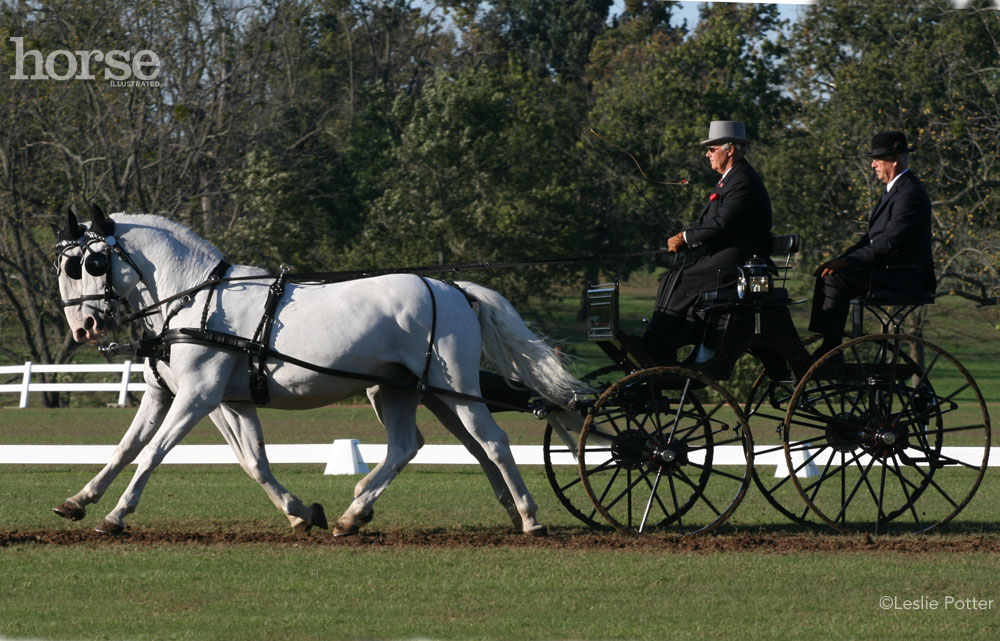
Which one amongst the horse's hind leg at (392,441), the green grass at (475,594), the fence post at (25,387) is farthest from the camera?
the fence post at (25,387)

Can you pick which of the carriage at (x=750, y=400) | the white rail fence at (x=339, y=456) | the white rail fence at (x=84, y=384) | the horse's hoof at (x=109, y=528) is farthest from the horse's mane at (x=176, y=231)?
the white rail fence at (x=84, y=384)

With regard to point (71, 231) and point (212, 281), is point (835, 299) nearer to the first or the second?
point (212, 281)

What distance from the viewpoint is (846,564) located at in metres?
7.34

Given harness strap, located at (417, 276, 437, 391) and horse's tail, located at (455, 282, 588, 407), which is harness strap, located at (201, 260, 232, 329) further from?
horse's tail, located at (455, 282, 588, 407)

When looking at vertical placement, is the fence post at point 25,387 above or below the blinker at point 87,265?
below

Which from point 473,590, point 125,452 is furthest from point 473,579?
point 125,452

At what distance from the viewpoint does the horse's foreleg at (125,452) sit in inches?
318

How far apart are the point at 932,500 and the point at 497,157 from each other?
86.9 feet

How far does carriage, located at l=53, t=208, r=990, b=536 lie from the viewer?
8.19 metres

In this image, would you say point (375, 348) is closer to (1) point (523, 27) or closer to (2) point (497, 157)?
(2) point (497, 157)

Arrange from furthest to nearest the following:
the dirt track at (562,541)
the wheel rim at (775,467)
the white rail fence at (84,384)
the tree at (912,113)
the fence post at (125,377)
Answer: the tree at (912,113) → the fence post at (125,377) → the white rail fence at (84,384) → the wheel rim at (775,467) → the dirt track at (562,541)

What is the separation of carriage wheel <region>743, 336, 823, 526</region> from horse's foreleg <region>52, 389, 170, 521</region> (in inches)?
152
